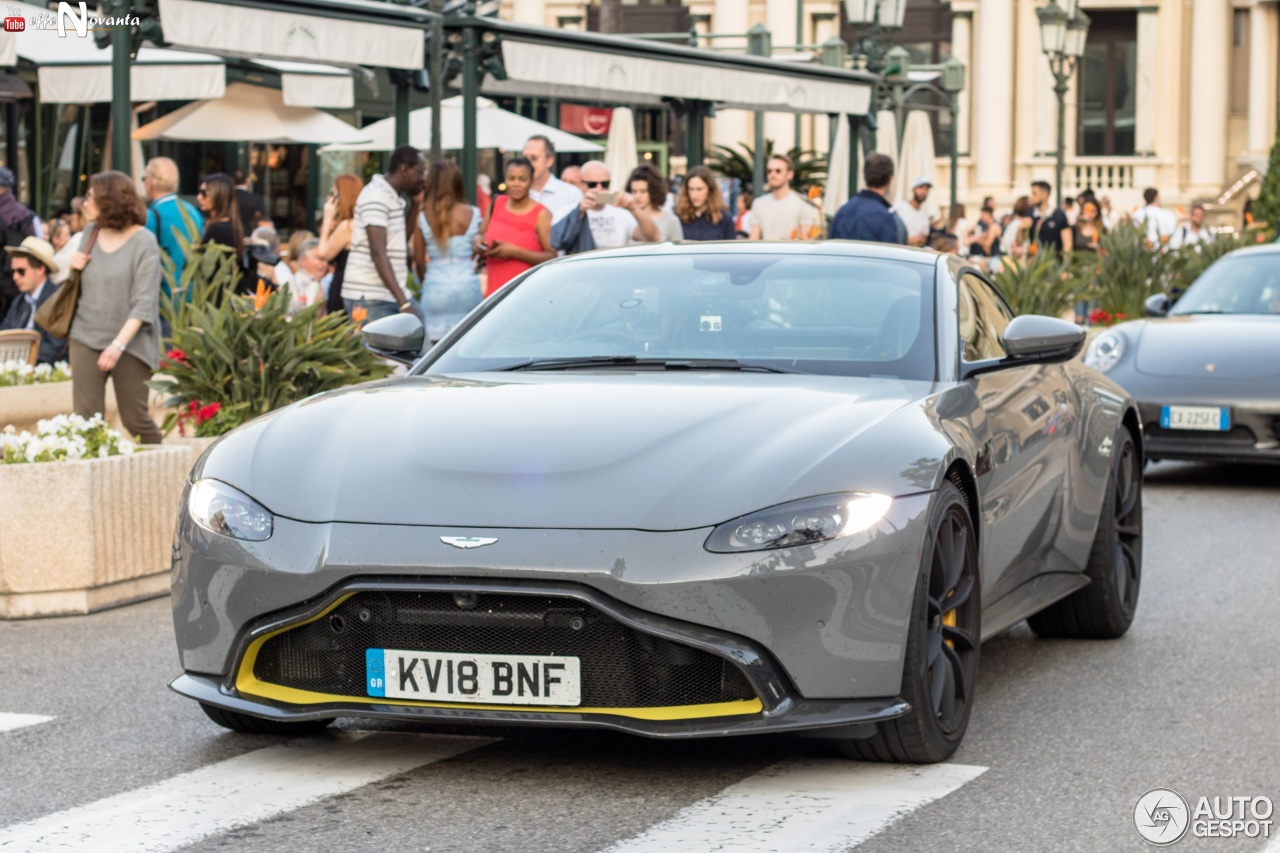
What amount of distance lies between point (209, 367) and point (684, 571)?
5.03 metres

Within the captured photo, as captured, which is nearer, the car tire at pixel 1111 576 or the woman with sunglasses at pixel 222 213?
the car tire at pixel 1111 576

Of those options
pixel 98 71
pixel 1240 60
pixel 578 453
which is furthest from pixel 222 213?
pixel 1240 60

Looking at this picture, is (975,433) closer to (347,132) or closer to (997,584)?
(997,584)

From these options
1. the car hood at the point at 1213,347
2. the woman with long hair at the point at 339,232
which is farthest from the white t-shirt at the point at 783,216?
the woman with long hair at the point at 339,232

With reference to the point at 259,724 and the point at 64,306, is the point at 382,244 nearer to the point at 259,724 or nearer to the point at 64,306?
the point at 64,306

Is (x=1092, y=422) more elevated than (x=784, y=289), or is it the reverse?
(x=784, y=289)

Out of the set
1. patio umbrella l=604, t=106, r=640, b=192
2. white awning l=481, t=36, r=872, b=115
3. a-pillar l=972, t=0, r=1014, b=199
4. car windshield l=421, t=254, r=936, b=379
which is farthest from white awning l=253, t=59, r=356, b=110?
a-pillar l=972, t=0, r=1014, b=199

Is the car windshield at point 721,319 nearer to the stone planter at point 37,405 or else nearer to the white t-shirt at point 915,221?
the stone planter at point 37,405

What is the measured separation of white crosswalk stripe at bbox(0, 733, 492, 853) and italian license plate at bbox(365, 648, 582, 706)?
364mm

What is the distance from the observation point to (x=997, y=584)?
20.9ft

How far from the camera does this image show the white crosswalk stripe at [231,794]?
4.91m

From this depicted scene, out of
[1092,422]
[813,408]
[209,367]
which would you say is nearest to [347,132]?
[209,367]

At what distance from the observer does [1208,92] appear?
55125 mm

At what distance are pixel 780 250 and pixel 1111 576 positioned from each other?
→ 5.84 feet
